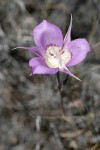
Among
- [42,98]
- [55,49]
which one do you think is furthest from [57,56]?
[42,98]

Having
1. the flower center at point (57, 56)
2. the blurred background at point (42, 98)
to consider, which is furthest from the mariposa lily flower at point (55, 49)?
the blurred background at point (42, 98)

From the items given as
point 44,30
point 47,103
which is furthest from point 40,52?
point 47,103

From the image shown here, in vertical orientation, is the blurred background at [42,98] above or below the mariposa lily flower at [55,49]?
below

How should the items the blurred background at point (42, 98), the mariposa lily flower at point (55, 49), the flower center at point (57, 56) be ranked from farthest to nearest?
the blurred background at point (42, 98)
the flower center at point (57, 56)
the mariposa lily flower at point (55, 49)

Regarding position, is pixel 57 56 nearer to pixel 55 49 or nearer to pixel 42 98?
pixel 55 49

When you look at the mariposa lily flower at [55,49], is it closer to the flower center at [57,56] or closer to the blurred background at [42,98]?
the flower center at [57,56]

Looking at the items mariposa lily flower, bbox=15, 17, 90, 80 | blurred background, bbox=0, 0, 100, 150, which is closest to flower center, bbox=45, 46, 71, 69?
mariposa lily flower, bbox=15, 17, 90, 80

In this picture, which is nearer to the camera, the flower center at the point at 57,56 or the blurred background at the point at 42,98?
the flower center at the point at 57,56
